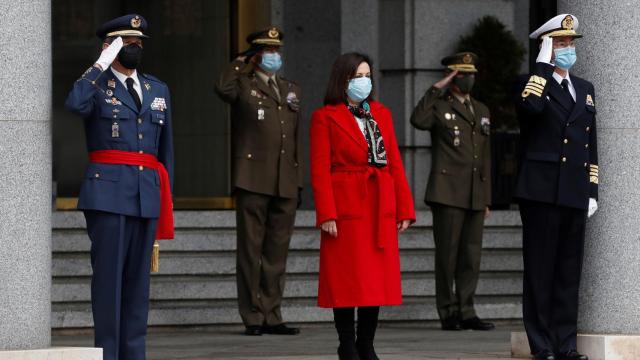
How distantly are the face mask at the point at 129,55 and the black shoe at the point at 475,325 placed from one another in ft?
15.9

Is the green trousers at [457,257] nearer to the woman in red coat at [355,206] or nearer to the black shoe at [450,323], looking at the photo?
the black shoe at [450,323]

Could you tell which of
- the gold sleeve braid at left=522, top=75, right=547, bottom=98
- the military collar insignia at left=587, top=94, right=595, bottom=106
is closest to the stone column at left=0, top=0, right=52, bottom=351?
the gold sleeve braid at left=522, top=75, right=547, bottom=98

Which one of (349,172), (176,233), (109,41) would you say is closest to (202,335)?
(176,233)

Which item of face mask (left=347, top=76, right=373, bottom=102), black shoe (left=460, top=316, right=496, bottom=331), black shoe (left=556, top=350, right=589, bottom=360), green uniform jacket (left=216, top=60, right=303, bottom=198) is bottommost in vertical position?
black shoe (left=460, top=316, right=496, bottom=331)

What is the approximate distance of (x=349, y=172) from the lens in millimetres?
10117

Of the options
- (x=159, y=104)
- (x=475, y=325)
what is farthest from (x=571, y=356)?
(x=475, y=325)

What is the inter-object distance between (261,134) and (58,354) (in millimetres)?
3887

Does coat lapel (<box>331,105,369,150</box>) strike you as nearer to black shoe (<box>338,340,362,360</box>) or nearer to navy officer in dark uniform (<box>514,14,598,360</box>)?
navy officer in dark uniform (<box>514,14,598,360</box>)

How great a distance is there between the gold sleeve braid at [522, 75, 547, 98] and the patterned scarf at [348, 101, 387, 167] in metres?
0.88

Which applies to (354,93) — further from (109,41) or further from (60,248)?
(60,248)

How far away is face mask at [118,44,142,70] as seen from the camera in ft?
30.7

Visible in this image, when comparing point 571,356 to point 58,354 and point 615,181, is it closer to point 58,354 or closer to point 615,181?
point 615,181

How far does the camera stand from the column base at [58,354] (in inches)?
360

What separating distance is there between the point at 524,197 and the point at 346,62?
133 cm
